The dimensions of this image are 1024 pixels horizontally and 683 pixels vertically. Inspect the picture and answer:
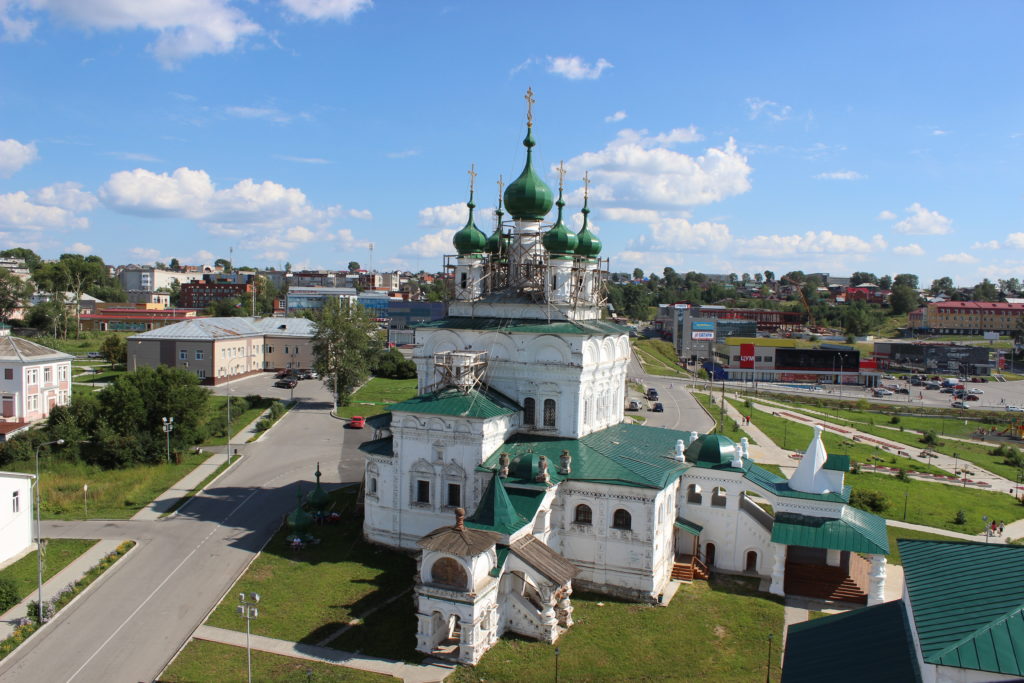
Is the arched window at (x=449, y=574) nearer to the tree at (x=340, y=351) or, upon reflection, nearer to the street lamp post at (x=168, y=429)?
the street lamp post at (x=168, y=429)

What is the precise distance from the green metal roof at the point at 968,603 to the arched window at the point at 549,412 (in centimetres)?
1347

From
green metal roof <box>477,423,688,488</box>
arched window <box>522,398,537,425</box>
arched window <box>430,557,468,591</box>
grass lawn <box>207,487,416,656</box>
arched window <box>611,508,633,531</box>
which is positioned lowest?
grass lawn <box>207,487,416,656</box>

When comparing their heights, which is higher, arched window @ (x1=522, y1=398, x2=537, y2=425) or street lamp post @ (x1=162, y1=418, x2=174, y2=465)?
arched window @ (x1=522, y1=398, x2=537, y2=425)

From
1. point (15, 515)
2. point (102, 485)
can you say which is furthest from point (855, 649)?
point (102, 485)

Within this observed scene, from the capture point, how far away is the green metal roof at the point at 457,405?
81.3 feet

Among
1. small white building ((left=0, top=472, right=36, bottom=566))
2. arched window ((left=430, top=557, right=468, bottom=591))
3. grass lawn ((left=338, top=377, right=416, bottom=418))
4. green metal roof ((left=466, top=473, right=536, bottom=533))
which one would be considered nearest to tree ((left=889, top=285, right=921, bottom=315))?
grass lawn ((left=338, top=377, right=416, bottom=418))

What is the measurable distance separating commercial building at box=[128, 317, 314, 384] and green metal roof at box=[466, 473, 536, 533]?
40640 millimetres

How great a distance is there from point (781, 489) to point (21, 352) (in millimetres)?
42210

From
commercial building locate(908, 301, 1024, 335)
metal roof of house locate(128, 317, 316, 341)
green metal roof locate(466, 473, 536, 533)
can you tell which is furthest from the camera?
commercial building locate(908, 301, 1024, 335)

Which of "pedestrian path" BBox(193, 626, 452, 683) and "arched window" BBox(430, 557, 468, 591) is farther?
"arched window" BBox(430, 557, 468, 591)

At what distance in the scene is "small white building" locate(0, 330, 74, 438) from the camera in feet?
136

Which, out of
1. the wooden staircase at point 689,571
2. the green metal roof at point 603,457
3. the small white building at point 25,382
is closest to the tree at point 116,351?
the small white building at point 25,382

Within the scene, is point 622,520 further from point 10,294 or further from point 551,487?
point 10,294

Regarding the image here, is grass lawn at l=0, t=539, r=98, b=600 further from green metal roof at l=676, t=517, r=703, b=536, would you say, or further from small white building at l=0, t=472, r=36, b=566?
green metal roof at l=676, t=517, r=703, b=536
